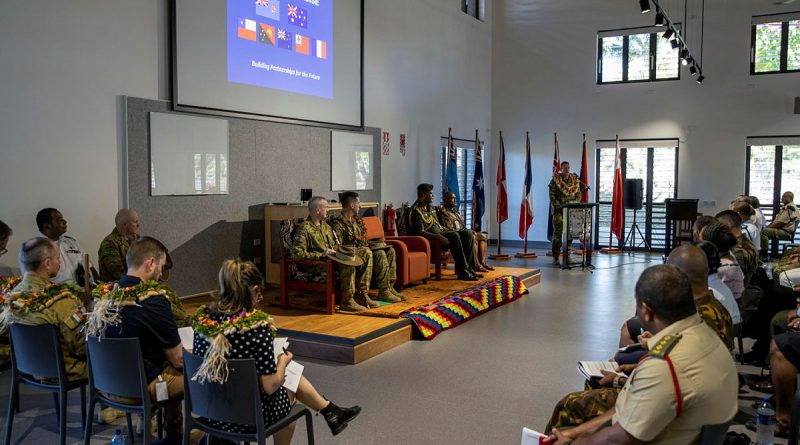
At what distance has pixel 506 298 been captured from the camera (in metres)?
7.59

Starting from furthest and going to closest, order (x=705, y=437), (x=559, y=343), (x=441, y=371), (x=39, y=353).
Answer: (x=559, y=343) → (x=441, y=371) → (x=39, y=353) → (x=705, y=437)

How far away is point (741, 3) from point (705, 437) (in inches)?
462

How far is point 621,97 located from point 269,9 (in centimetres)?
764

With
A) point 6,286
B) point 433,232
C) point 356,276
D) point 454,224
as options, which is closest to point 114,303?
point 6,286

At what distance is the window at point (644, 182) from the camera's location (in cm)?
1235

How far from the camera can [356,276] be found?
21.3 ft

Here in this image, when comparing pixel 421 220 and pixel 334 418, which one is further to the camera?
pixel 421 220

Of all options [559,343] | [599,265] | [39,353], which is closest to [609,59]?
[599,265]

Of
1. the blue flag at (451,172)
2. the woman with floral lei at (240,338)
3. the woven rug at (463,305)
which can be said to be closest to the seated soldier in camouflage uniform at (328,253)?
the woven rug at (463,305)

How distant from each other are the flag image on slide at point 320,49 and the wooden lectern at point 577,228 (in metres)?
4.29

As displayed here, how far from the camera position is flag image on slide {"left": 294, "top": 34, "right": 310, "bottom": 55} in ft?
25.8

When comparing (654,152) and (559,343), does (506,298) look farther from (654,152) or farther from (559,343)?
(654,152)

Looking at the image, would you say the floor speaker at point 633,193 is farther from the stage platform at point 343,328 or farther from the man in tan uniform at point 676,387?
the man in tan uniform at point 676,387

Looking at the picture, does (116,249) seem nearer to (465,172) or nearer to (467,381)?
(467,381)
